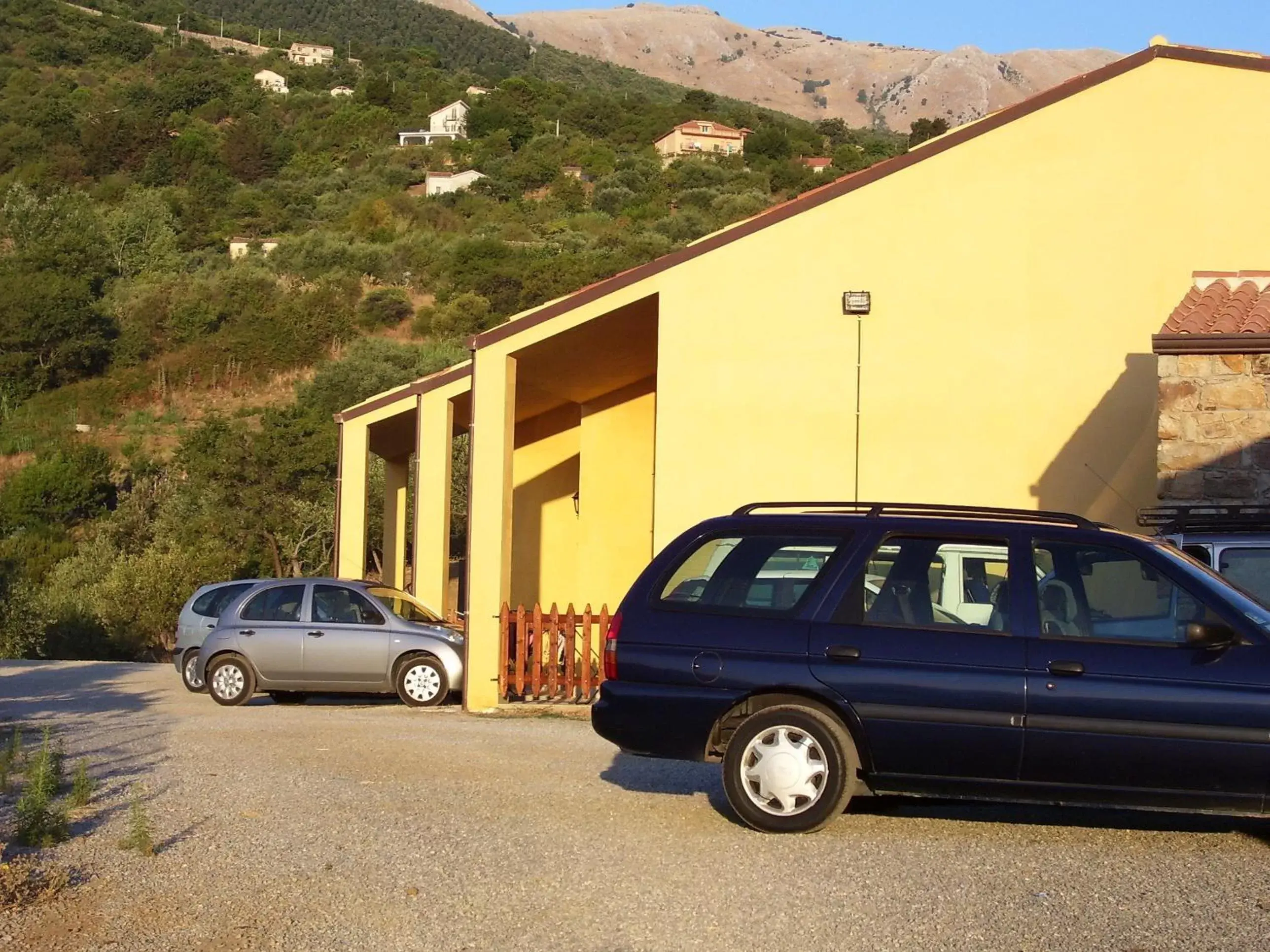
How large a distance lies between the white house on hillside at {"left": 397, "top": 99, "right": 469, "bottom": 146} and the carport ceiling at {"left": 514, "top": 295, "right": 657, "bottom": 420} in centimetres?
7252

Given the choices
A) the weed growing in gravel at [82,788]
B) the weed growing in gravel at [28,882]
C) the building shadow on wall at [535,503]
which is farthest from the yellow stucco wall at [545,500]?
the weed growing in gravel at [28,882]

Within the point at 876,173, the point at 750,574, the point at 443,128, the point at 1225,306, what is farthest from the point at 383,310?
the point at 750,574

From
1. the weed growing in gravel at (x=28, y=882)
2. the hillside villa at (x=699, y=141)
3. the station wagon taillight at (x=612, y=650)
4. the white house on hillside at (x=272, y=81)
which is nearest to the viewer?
the weed growing in gravel at (x=28, y=882)

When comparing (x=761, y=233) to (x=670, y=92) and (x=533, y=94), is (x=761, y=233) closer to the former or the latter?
(x=533, y=94)

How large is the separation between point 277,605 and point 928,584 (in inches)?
422

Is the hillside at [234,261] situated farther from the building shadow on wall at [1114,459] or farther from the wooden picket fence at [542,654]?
the building shadow on wall at [1114,459]

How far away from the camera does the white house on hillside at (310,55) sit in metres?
110

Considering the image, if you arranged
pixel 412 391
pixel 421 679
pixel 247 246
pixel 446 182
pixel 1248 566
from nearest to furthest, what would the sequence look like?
pixel 1248 566 → pixel 421 679 → pixel 412 391 → pixel 247 246 → pixel 446 182

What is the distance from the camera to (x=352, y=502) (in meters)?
23.7

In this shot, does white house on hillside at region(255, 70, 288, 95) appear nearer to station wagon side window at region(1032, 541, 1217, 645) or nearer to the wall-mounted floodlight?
the wall-mounted floodlight

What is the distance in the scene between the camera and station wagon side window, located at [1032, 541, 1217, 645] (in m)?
7.75

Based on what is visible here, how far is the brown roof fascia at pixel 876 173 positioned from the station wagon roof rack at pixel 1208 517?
4955mm

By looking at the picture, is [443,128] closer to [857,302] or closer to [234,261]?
[234,261]

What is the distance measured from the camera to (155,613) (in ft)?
115
